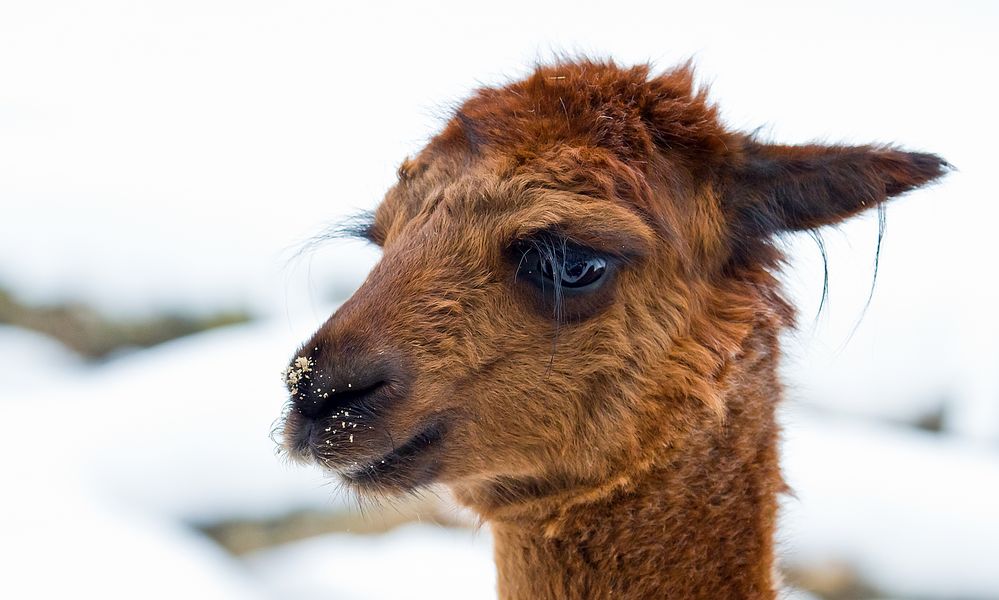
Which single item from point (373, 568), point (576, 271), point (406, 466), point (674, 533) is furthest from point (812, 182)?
point (373, 568)

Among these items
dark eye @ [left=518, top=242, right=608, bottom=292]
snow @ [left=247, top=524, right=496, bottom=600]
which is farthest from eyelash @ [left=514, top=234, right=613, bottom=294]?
snow @ [left=247, top=524, right=496, bottom=600]

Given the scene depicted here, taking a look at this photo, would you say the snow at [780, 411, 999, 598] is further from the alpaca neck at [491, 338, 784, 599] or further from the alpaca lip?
the alpaca lip

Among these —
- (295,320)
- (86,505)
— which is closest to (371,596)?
(86,505)

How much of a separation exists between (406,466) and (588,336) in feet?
1.66

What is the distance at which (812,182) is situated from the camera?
229 cm

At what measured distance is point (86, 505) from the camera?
14.9 ft

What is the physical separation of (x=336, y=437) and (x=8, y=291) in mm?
4373

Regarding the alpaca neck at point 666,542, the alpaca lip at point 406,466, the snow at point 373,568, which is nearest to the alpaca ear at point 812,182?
the alpaca neck at point 666,542

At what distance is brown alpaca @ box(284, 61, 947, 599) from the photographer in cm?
207

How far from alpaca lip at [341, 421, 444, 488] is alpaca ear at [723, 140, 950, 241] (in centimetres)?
94

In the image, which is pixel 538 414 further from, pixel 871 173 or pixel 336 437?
pixel 871 173

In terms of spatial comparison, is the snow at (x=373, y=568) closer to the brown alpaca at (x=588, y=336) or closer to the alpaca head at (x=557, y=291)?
the brown alpaca at (x=588, y=336)

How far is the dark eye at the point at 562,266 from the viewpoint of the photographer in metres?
2.07

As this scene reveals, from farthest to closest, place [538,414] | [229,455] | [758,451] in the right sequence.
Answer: [229,455], [758,451], [538,414]
